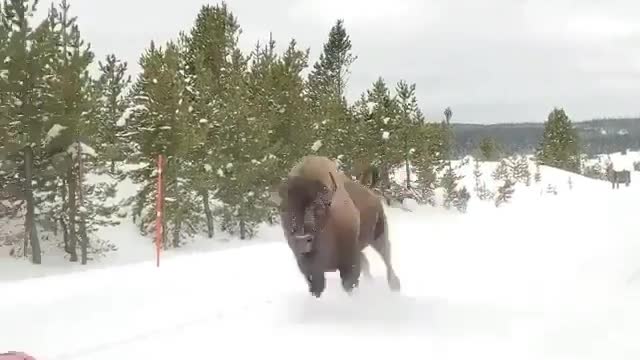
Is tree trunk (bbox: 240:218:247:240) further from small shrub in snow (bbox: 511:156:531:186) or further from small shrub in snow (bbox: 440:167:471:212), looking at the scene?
small shrub in snow (bbox: 511:156:531:186)

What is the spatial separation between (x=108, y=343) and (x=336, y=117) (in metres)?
37.2

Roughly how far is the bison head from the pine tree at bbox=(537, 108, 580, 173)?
332 ft

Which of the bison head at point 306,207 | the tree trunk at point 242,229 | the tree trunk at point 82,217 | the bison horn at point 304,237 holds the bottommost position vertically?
the tree trunk at point 242,229

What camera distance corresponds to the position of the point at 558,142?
104 metres

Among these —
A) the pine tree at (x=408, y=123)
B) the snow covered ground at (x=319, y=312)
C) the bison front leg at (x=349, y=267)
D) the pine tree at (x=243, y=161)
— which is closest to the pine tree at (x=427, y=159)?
the pine tree at (x=408, y=123)

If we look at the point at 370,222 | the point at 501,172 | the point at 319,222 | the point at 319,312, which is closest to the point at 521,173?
the point at 501,172

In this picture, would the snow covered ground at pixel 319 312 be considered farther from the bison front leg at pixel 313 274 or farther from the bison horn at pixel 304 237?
the bison horn at pixel 304 237

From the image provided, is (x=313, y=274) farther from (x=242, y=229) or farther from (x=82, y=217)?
(x=242, y=229)

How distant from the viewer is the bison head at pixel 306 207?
602 centimetres

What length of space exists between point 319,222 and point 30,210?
939 inches

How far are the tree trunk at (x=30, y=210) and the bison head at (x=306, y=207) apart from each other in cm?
2302

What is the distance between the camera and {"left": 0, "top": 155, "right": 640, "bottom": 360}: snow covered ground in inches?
200

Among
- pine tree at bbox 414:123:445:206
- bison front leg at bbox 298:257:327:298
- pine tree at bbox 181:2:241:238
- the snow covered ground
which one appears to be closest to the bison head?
bison front leg at bbox 298:257:327:298

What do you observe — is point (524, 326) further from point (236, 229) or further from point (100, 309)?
point (236, 229)
